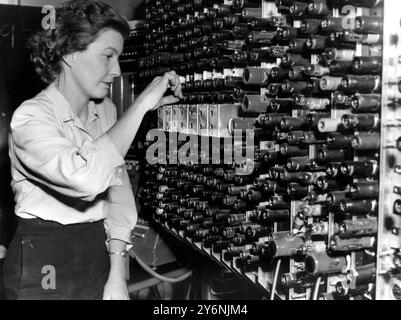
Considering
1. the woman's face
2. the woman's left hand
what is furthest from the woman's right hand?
the woman's left hand

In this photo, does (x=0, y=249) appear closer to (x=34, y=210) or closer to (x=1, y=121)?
(x=1, y=121)

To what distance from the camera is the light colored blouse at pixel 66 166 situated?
1277 mm

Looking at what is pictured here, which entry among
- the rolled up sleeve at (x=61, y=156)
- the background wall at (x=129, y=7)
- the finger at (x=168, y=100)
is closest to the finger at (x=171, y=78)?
the finger at (x=168, y=100)

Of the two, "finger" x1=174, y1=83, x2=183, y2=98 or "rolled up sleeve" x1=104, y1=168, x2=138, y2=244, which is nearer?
"rolled up sleeve" x1=104, y1=168, x2=138, y2=244

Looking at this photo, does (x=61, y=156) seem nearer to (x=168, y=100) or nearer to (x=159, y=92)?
(x=159, y=92)

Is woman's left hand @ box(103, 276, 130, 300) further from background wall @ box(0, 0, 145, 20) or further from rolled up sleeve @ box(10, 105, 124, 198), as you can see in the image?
background wall @ box(0, 0, 145, 20)

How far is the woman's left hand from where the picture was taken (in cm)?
162

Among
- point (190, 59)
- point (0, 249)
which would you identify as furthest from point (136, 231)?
point (190, 59)

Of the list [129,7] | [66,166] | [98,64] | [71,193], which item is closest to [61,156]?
[66,166]

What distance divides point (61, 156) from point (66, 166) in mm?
30

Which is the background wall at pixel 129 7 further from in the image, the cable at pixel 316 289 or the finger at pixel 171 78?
the cable at pixel 316 289

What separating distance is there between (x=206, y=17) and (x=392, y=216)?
98 centimetres

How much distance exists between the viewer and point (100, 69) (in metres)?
1.56

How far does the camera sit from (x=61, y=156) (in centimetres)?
126
